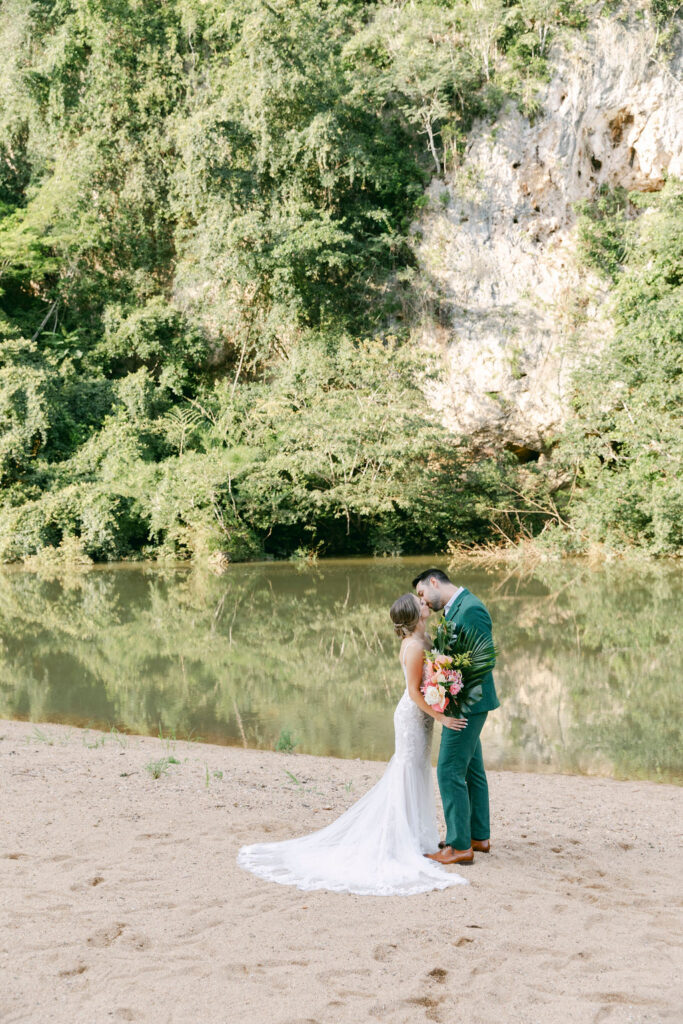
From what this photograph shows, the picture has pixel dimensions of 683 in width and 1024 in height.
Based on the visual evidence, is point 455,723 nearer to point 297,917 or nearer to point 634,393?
point 297,917

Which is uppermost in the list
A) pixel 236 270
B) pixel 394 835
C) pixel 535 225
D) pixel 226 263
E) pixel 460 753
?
pixel 535 225

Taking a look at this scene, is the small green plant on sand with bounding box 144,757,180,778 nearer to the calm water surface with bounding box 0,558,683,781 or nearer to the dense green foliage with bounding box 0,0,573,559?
the calm water surface with bounding box 0,558,683,781

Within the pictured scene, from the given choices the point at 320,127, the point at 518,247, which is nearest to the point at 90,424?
the point at 320,127

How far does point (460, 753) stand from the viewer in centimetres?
453

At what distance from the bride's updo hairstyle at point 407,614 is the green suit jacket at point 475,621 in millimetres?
187

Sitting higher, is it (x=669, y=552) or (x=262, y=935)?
(x=669, y=552)

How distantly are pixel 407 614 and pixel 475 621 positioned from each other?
1.24 ft

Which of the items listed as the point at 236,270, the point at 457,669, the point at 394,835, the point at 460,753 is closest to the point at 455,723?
the point at 460,753

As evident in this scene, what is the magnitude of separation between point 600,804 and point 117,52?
2588cm

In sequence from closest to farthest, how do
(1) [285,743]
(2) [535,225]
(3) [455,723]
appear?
(3) [455,723] < (1) [285,743] < (2) [535,225]

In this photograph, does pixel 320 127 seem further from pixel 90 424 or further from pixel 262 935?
pixel 262 935

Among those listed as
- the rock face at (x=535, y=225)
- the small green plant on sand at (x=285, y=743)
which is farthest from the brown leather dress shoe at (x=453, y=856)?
the rock face at (x=535, y=225)

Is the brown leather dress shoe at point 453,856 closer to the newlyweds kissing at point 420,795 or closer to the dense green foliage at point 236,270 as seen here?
the newlyweds kissing at point 420,795

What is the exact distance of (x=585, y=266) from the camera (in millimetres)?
21188
